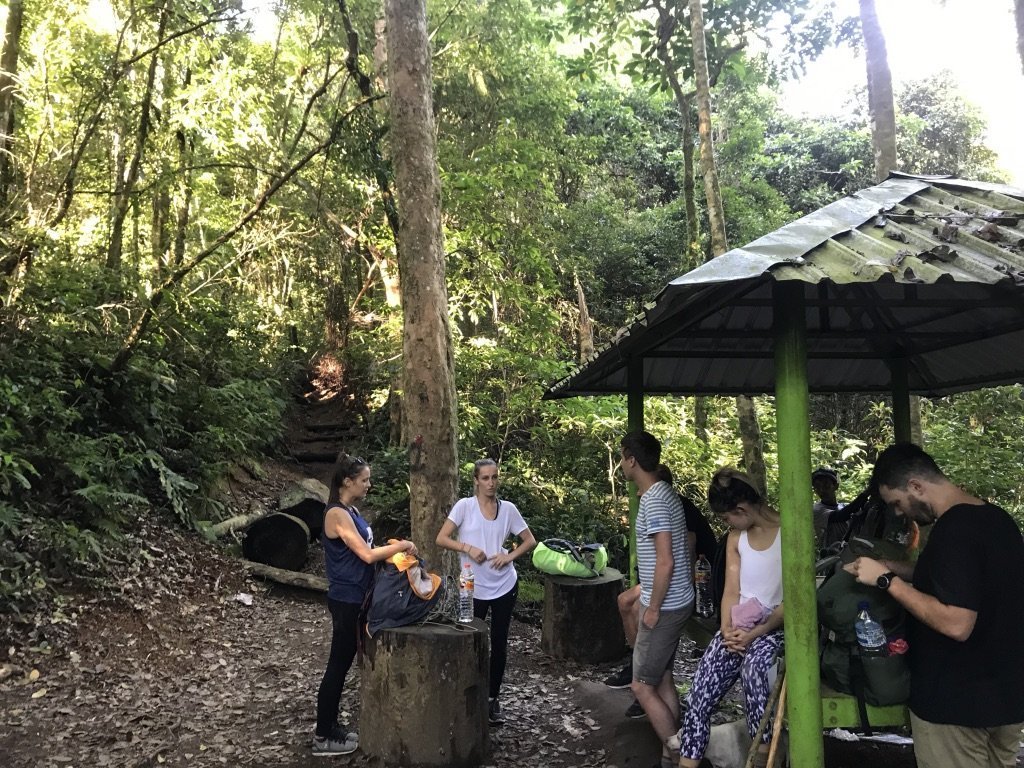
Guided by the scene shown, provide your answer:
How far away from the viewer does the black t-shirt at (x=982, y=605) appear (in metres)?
2.84

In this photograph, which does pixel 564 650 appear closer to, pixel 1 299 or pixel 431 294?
pixel 431 294

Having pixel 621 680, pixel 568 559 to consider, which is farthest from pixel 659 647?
pixel 568 559

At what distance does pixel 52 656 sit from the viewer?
624 centimetres

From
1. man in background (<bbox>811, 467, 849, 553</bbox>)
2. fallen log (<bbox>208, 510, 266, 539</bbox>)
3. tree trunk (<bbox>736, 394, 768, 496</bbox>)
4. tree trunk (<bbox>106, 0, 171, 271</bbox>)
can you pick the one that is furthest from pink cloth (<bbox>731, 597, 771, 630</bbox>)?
tree trunk (<bbox>106, 0, 171, 271</bbox>)

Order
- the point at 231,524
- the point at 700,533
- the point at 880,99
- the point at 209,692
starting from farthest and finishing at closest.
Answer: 1. the point at 231,524
2. the point at 880,99
3. the point at 209,692
4. the point at 700,533

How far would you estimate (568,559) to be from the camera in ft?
A: 23.2

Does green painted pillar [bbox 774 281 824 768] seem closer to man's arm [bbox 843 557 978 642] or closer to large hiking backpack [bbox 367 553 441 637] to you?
man's arm [bbox 843 557 978 642]

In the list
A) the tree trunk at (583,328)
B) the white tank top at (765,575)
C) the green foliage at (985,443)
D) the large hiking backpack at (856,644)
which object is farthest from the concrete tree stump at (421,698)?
the tree trunk at (583,328)

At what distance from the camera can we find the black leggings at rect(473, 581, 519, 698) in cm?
536

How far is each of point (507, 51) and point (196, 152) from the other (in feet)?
19.5

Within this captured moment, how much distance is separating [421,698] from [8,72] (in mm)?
9402

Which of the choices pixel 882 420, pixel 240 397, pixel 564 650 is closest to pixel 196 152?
pixel 240 397

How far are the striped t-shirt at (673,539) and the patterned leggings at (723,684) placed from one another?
1.46 feet

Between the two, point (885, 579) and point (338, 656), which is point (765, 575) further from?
point (338, 656)
